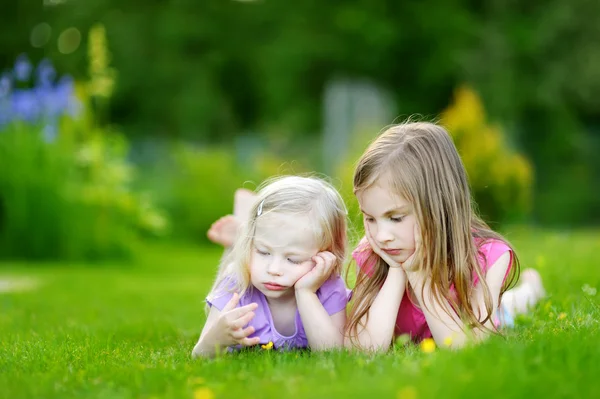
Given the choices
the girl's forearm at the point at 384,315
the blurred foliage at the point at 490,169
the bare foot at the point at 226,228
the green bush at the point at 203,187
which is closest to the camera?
the girl's forearm at the point at 384,315

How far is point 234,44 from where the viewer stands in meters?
28.6

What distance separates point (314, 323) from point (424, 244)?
1.94ft

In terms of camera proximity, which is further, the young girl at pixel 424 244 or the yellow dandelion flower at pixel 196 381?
the young girl at pixel 424 244

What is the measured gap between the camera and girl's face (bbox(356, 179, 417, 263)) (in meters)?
3.65

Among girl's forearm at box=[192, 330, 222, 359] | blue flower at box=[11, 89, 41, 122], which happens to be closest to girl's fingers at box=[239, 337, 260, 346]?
girl's forearm at box=[192, 330, 222, 359]

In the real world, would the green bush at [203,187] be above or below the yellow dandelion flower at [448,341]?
below

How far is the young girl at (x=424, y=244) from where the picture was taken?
3.67 m

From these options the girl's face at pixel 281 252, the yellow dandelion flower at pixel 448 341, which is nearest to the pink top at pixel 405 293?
the girl's face at pixel 281 252

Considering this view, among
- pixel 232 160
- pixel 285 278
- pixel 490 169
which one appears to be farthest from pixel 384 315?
pixel 232 160

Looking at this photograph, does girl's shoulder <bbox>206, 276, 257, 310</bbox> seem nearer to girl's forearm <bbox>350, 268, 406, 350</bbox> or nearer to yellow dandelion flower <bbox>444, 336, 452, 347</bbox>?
girl's forearm <bbox>350, 268, 406, 350</bbox>

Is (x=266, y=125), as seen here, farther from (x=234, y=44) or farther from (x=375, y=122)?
Answer: (x=375, y=122)

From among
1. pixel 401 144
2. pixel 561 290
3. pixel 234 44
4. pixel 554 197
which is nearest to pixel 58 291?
pixel 561 290

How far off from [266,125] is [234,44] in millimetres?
3047

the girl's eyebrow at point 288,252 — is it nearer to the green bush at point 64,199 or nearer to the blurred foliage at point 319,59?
the green bush at point 64,199
